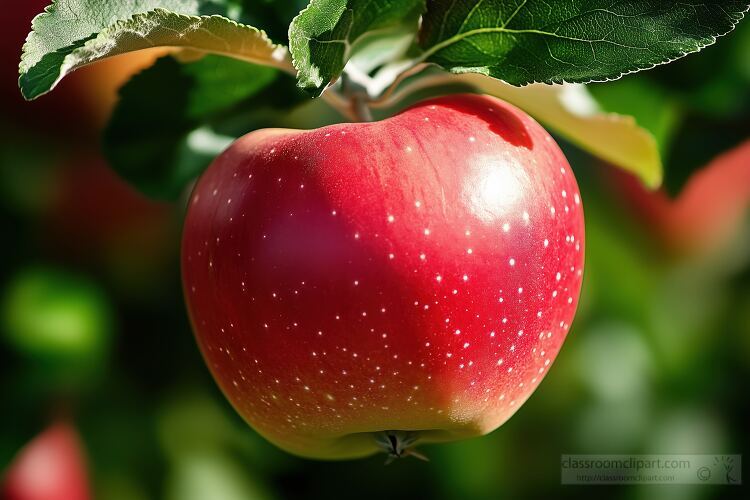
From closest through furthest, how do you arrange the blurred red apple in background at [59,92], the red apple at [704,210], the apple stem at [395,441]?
the apple stem at [395,441]
the blurred red apple in background at [59,92]
the red apple at [704,210]

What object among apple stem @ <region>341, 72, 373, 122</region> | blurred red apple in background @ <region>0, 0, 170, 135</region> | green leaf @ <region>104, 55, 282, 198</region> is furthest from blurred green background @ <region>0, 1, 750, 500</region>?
apple stem @ <region>341, 72, 373, 122</region>

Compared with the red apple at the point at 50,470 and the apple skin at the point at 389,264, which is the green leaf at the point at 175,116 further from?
the red apple at the point at 50,470

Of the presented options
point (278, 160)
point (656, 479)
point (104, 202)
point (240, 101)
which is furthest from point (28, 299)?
point (656, 479)

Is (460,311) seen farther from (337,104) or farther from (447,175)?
(337,104)

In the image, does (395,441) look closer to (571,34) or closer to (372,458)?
(571,34)

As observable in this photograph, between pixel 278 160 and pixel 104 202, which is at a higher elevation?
pixel 104 202

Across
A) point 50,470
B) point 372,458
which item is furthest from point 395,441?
point 50,470

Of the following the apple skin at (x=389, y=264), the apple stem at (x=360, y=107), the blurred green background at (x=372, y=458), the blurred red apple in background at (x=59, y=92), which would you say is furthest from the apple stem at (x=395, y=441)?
the blurred red apple in background at (x=59, y=92)
